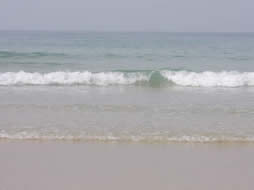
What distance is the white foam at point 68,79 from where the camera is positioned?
1265 cm

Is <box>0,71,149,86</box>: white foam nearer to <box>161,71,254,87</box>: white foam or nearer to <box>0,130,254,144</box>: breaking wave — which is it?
<box>161,71,254,87</box>: white foam

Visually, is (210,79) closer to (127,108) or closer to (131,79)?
(131,79)

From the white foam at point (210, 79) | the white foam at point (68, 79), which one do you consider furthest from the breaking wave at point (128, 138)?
the white foam at point (210, 79)

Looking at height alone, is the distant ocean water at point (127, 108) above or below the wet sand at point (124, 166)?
above

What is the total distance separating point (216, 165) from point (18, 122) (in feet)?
13.3

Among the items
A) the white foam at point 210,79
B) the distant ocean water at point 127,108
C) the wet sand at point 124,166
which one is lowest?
the wet sand at point 124,166

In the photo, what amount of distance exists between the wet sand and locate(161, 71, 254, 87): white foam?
7694 millimetres

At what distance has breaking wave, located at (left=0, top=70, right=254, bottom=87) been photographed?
42.0 feet

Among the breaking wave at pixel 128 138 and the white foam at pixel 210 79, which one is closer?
the breaking wave at pixel 128 138

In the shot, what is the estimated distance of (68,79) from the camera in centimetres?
1320

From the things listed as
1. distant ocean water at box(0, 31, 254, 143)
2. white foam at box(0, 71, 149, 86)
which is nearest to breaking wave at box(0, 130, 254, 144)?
distant ocean water at box(0, 31, 254, 143)

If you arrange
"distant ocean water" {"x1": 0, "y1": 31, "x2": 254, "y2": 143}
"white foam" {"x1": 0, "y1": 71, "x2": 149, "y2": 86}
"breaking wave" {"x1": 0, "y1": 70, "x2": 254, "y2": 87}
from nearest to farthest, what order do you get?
"distant ocean water" {"x1": 0, "y1": 31, "x2": 254, "y2": 143}
"white foam" {"x1": 0, "y1": 71, "x2": 149, "y2": 86}
"breaking wave" {"x1": 0, "y1": 70, "x2": 254, "y2": 87}

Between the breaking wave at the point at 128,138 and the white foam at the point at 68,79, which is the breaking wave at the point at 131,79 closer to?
the white foam at the point at 68,79

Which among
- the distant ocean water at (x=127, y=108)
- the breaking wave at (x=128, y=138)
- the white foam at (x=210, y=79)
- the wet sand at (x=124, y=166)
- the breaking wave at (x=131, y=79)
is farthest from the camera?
the white foam at (x=210, y=79)
